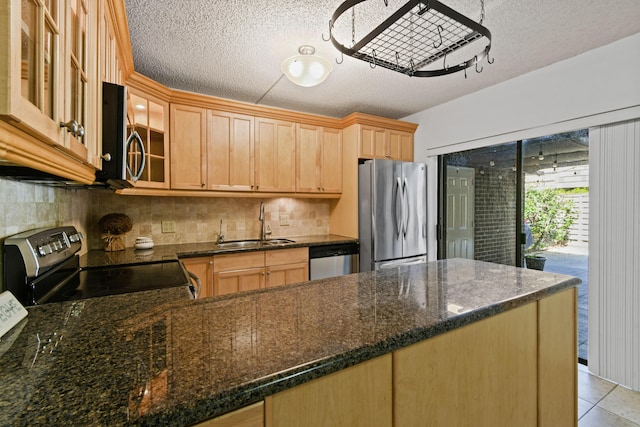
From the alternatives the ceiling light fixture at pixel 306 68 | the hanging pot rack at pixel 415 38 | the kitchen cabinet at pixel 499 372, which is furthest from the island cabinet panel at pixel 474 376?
the ceiling light fixture at pixel 306 68

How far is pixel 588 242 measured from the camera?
2.41 m

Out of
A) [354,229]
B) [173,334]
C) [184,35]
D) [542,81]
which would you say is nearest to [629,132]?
[542,81]

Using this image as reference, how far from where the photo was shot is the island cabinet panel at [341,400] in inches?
25.4

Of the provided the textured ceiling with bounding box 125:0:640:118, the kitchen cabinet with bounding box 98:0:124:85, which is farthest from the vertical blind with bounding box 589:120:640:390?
the kitchen cabinet with bounding box 98:0:124:85

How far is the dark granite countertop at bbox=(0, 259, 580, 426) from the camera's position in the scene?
528mm

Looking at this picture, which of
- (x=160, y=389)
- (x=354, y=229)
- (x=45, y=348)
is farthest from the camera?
(x=354, y=229)

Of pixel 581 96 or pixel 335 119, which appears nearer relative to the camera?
pixel 581 96

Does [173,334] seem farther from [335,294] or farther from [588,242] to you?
[588,242]

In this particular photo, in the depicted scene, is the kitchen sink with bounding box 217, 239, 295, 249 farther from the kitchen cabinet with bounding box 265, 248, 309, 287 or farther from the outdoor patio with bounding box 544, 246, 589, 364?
the outdoor patio with bounding box 544, 246, 589, 364

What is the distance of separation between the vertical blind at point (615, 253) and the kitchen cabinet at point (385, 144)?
181cm

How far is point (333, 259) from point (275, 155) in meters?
1.32

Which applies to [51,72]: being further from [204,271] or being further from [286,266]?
[286,266]

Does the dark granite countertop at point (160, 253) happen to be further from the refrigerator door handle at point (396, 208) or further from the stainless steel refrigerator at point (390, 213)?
the refrigerator door handle at point (396, 208)

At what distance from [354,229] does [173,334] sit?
2866 millimetres
